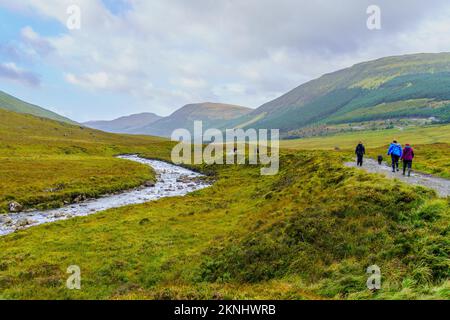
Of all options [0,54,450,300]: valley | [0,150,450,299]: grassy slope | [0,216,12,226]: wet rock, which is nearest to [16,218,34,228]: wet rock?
[0,54,450,300]: valley

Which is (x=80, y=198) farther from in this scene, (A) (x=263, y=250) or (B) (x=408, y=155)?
(B) (x=408, y=155)

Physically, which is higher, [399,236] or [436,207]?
[436,207]

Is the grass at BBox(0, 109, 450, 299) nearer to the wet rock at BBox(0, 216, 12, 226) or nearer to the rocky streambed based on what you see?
the rocky streambed

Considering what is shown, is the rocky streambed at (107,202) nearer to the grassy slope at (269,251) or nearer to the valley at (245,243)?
the valley at (245,243)

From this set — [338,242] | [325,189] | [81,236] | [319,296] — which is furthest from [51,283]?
[325,189]

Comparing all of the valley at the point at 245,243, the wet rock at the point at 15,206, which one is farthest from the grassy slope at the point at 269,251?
the wet rock at the point at 15,206

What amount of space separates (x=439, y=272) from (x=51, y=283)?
68.8 ft

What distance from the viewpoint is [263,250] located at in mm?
19406

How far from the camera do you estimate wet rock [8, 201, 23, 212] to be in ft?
136

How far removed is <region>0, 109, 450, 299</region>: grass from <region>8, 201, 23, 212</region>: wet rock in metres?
11.8

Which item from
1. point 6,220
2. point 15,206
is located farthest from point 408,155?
point 15,206

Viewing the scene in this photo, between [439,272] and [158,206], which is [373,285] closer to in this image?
[439,272]

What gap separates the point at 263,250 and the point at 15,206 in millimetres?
38130
